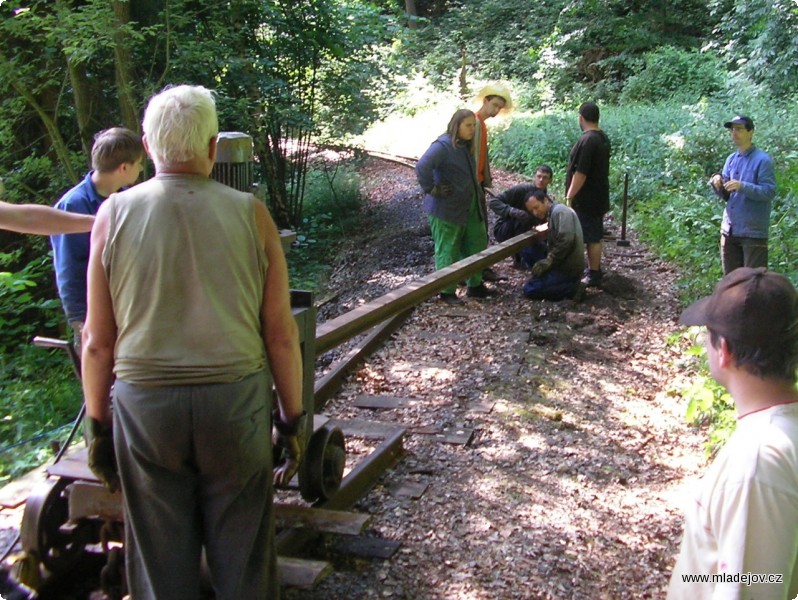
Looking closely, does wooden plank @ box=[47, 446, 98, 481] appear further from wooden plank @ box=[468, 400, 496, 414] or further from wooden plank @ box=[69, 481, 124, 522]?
wooden plank @ box=[468, 400, 496, 414]

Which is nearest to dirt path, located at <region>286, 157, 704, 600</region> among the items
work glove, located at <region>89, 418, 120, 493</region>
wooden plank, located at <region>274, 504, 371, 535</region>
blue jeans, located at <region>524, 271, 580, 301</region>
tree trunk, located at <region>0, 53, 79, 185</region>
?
blue jeans, located at <region>524, 271, 580, 301</region>

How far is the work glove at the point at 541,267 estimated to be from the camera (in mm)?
8500

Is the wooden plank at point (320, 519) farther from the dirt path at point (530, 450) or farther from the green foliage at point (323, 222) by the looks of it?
the green foliage at point (323, 222)

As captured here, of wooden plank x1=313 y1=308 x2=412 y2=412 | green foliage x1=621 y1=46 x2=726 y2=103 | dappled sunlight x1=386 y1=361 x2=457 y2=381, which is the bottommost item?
dappled sunlight x1=386 y1=361 x2=457 y2=381

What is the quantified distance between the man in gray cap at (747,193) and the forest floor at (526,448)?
3.35 feet

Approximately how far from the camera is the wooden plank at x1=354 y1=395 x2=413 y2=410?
20.1 ft

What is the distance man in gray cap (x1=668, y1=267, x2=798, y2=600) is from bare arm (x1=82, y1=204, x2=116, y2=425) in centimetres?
179

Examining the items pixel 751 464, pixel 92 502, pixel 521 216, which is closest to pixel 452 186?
pixel 521 216

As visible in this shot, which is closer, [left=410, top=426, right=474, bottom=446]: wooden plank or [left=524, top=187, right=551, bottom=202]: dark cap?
[left=410, top=426, right=474, bottom=446]: wooden plank

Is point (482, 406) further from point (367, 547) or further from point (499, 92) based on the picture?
point (499, 92)

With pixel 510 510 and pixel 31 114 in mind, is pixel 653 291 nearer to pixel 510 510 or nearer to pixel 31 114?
pixel 510 510

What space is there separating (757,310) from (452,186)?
644 centimetres

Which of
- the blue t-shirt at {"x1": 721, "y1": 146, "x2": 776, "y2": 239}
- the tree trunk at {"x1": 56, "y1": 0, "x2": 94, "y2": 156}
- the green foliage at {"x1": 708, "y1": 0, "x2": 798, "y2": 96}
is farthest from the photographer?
the green foliage at {"x1": 708, "y1": 0, "x2": 798, "y2": 96}

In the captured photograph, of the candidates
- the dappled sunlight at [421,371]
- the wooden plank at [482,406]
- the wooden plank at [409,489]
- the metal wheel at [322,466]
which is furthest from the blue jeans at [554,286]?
the metal wheel at [322,466]
